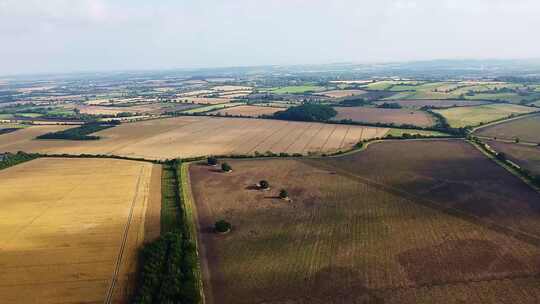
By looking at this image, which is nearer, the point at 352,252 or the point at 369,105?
the point at 352,252

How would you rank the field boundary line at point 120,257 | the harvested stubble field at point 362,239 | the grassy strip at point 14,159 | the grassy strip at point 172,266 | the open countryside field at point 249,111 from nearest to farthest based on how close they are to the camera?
the grassy strip at point 172,266 → the field boundary line at point 120,257 → the harvested stubble field at point 362,239 → the grassy strip at point 14,159 → the open countryside field at point 249,111

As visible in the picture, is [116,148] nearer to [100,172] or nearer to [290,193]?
[100,172]

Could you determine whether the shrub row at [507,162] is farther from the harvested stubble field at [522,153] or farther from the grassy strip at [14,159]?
the grassy strip at [14,159]

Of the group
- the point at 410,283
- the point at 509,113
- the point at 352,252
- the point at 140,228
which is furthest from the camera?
the point at 509,113

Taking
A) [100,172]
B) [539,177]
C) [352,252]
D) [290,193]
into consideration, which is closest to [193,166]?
[100,172]

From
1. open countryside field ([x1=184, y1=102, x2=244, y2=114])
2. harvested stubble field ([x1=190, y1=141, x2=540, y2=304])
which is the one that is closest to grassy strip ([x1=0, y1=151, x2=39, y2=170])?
harvested stubble field ([x1=190, y1=141, x2=540, y2=304])

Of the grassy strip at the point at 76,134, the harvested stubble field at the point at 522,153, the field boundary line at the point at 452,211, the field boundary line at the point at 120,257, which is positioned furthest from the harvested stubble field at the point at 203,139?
the field boundary line at the point at 120,257

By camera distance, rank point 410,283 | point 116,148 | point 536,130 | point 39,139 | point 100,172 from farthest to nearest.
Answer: point 39,139 < point 536,130 < point 116,148 < point 100,172 < point 410,283
